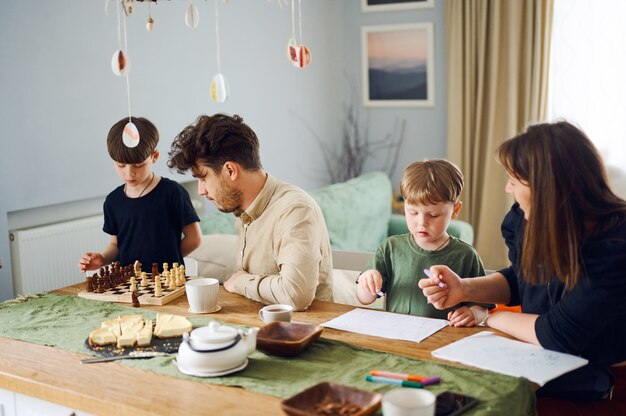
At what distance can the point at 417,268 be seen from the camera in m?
2.25

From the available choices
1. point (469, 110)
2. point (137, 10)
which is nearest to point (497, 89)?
point (469, 110)

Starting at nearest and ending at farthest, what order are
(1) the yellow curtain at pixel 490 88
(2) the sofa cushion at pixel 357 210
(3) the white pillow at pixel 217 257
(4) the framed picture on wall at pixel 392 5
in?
1. (3) the white pillow at pixel 217 257
2. (2) the sofa cushion at pixel 357 210
3. (1) the yellow curtain at pixel 490 88
4. (4) the framed picture on wall at pixel 392 5

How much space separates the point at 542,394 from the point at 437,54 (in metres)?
4.26

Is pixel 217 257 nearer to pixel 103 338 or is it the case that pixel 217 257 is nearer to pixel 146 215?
pixel 146 215

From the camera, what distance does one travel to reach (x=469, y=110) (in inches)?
220

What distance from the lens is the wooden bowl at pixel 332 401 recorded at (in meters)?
1.45

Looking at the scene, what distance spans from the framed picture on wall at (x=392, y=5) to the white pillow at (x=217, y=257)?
298 cm

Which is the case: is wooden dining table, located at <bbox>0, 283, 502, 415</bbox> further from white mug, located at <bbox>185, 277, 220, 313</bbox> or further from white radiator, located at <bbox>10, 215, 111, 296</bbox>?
white radiator, located at <bbox>10, 215, 111, 296</bbox>

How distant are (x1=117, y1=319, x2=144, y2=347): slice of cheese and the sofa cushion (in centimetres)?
252

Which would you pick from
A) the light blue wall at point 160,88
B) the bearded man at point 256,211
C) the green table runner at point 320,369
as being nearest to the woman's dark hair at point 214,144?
the bearded man at point 256,211

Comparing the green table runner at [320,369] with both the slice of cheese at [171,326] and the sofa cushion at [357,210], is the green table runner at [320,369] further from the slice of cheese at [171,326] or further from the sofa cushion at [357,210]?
the sofa cushion at [357,210]

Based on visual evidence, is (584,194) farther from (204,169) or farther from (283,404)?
(204,169)

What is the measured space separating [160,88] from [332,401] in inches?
117

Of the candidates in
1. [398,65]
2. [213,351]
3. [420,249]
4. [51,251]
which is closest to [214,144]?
[420,249]
